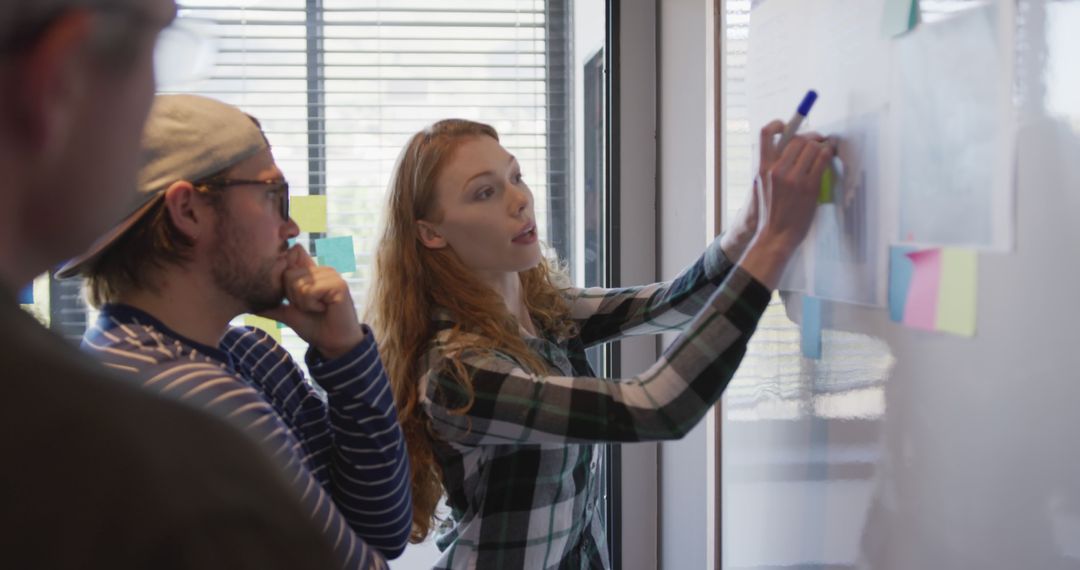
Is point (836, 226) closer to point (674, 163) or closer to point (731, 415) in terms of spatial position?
point (731, 415)

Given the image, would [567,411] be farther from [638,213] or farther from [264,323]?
[264,323]

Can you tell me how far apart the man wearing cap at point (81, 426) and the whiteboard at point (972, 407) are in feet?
2.44

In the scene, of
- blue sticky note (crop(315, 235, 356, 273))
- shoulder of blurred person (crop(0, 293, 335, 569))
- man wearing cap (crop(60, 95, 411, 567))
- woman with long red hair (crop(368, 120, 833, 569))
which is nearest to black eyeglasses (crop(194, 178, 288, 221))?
man wearing cap (crop(60, 95, 411, 567))

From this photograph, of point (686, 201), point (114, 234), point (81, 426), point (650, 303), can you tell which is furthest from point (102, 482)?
point (686, 201)

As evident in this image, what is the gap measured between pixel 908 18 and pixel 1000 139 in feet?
0.75

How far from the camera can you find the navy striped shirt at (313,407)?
91 centimetres

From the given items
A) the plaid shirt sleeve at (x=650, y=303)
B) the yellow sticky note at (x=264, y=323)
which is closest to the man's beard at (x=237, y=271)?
the plaid shirt sleeve at (x=650, y=303)

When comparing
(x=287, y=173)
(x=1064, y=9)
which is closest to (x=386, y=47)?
(x=287, y=173)

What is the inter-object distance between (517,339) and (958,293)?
0.63 m

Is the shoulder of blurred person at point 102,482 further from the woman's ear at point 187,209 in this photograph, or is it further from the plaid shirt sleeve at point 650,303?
the plaid shirt sleeve at point 650,303

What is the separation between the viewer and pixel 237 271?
3.35ft

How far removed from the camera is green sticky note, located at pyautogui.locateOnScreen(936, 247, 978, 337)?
3.13ft

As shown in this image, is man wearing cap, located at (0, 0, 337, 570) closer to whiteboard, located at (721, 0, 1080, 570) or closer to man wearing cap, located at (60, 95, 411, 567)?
man wearing cap, located at (60, 95, 411, 567)

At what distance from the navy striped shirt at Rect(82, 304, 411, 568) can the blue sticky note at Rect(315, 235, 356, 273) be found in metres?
1.03
